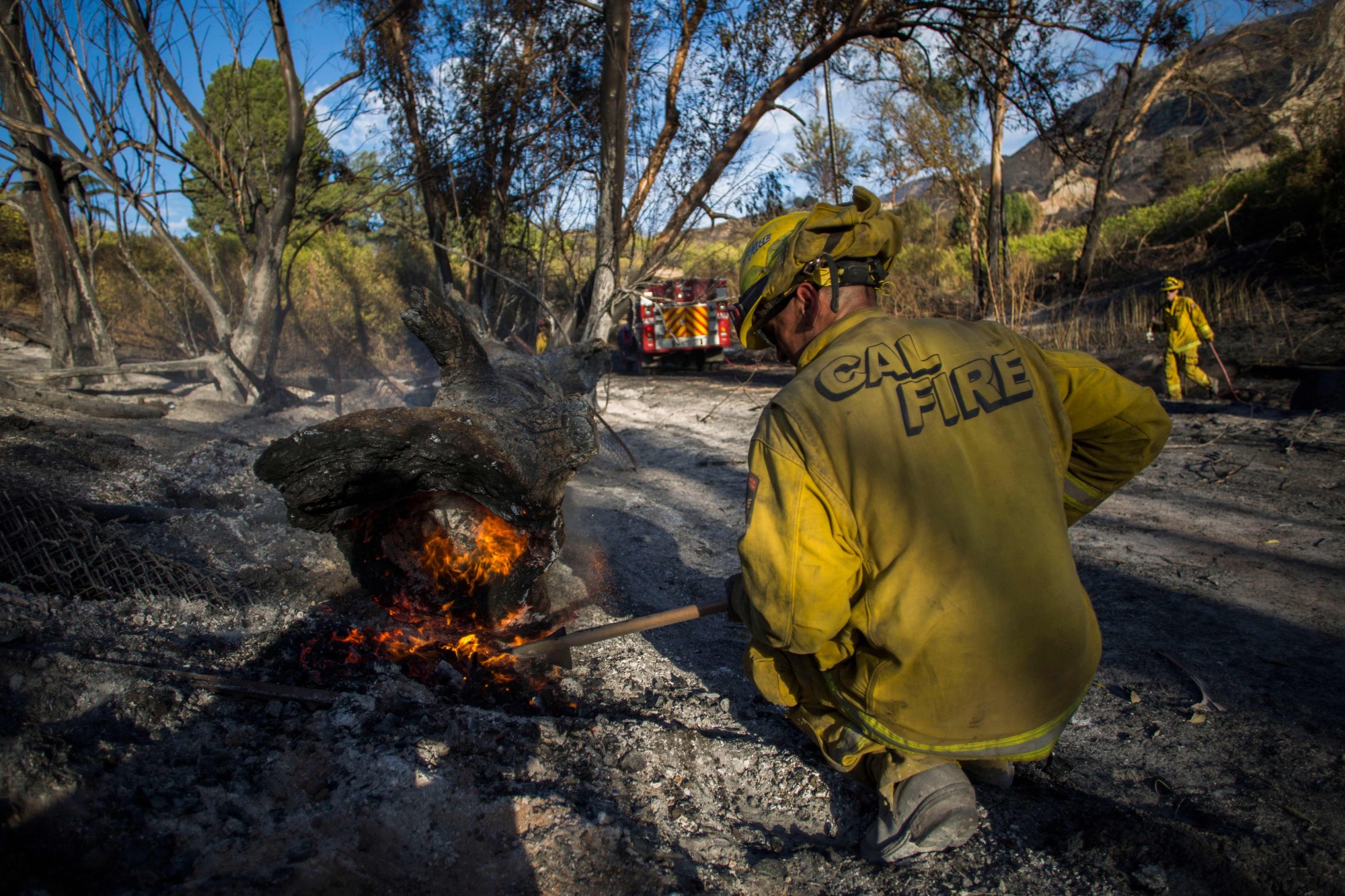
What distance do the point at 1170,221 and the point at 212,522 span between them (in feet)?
69.8

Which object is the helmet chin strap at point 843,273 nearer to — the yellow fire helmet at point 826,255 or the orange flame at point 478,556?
the yellow fire helmet at point 826,255

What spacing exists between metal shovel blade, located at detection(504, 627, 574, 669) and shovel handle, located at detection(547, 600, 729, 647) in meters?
0.03

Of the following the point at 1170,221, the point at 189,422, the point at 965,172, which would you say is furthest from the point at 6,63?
the point at 1170,221

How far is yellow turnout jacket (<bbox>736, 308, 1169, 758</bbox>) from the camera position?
1529 mm

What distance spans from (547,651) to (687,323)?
43.1ft

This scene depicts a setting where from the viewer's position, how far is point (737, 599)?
7.07ft

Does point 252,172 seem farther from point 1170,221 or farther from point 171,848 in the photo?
point 1170,221

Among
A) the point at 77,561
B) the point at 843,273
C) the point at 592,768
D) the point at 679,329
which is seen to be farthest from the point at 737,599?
the point at 679,329

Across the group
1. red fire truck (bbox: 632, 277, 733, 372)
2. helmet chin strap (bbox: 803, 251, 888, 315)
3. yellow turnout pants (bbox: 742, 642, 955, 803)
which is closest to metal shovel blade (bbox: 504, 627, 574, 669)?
yellow turnout pants (bbox: 742, 642, 955, 803)

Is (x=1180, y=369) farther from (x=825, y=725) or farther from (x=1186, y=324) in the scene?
(x=825, y=725)

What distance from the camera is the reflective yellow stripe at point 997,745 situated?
1.65 m

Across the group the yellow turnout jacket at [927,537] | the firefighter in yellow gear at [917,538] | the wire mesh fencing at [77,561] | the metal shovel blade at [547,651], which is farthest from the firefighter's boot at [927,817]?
the wire mesh fencing at [77,561]

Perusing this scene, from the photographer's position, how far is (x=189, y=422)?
20.9 ft

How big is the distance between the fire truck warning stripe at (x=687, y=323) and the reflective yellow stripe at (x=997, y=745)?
13.9m
